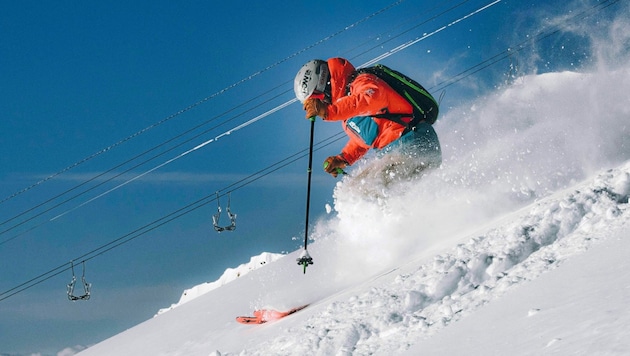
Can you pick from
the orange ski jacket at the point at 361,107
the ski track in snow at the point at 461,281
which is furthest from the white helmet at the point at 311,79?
the ski track in snow at the point at 461,281

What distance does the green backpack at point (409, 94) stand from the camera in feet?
33.9

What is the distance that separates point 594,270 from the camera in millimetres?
4109

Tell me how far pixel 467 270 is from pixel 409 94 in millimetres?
5555

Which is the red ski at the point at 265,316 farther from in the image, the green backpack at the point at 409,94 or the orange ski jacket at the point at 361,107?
the green backpack at the point at 409,94

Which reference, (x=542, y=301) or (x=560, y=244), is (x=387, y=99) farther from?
(x=542, y=301)

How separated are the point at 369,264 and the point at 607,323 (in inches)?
259

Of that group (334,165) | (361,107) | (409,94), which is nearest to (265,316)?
(361,107)

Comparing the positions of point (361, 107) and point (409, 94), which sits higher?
point (409, 94)

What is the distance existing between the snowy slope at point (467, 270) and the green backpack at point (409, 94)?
2.90 ft

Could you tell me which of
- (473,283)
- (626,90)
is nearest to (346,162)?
(626,90)

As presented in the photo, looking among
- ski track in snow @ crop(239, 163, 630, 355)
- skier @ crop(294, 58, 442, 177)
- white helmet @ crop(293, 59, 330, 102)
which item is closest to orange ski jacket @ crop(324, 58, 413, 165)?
skier @ crop(294, 58, 442, 177)

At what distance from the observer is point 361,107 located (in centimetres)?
972

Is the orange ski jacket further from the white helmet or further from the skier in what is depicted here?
the white helmet

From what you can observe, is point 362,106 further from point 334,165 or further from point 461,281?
point 461,281
